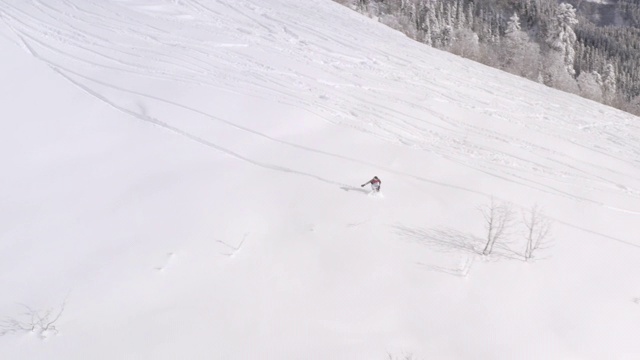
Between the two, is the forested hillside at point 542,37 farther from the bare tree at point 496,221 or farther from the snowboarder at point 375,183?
the snowboarder at point 375,183

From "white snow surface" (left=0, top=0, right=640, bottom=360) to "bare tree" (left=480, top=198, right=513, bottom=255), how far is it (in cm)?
17

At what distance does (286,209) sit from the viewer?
9.49 meters

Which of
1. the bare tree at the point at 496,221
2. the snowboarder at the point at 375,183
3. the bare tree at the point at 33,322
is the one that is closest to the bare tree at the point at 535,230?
the bare tree at the point at 496,221

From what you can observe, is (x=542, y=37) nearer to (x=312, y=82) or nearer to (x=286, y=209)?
(x=312, y=82)

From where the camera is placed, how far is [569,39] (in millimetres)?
50344

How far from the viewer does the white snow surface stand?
23.9 ft

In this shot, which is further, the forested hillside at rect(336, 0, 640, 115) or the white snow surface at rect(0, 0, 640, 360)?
the forested hillside at rect(336, 0, 640, 115)

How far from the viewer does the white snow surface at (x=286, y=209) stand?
23.9 ft

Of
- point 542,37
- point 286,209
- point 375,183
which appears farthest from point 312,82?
point 542,37

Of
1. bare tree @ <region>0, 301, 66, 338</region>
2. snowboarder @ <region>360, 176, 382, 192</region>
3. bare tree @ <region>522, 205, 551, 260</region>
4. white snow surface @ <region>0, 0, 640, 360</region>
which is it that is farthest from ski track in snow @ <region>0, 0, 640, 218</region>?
bare tree @ <region>0, 301, 66, 338</region>

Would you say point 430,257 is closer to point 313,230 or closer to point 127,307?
point 313,230

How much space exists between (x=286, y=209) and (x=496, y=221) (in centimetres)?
414

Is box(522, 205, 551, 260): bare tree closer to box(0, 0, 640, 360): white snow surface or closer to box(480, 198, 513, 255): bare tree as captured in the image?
box(0, 0, 640, 360): white snow surface

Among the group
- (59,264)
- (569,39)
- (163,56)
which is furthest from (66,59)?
(569,39)
